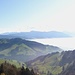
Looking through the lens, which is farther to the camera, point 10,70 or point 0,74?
point 10,70

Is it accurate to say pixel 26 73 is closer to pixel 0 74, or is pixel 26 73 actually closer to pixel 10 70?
pixel 10 70

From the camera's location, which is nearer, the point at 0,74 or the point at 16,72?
the point at 0,74

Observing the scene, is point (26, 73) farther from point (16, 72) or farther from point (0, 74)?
point (0, 74)

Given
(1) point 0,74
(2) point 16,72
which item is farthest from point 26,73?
(1) point 0,74

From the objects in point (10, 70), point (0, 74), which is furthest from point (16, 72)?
point (0, 74)

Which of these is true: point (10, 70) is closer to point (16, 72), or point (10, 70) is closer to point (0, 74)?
point (16, 72)
